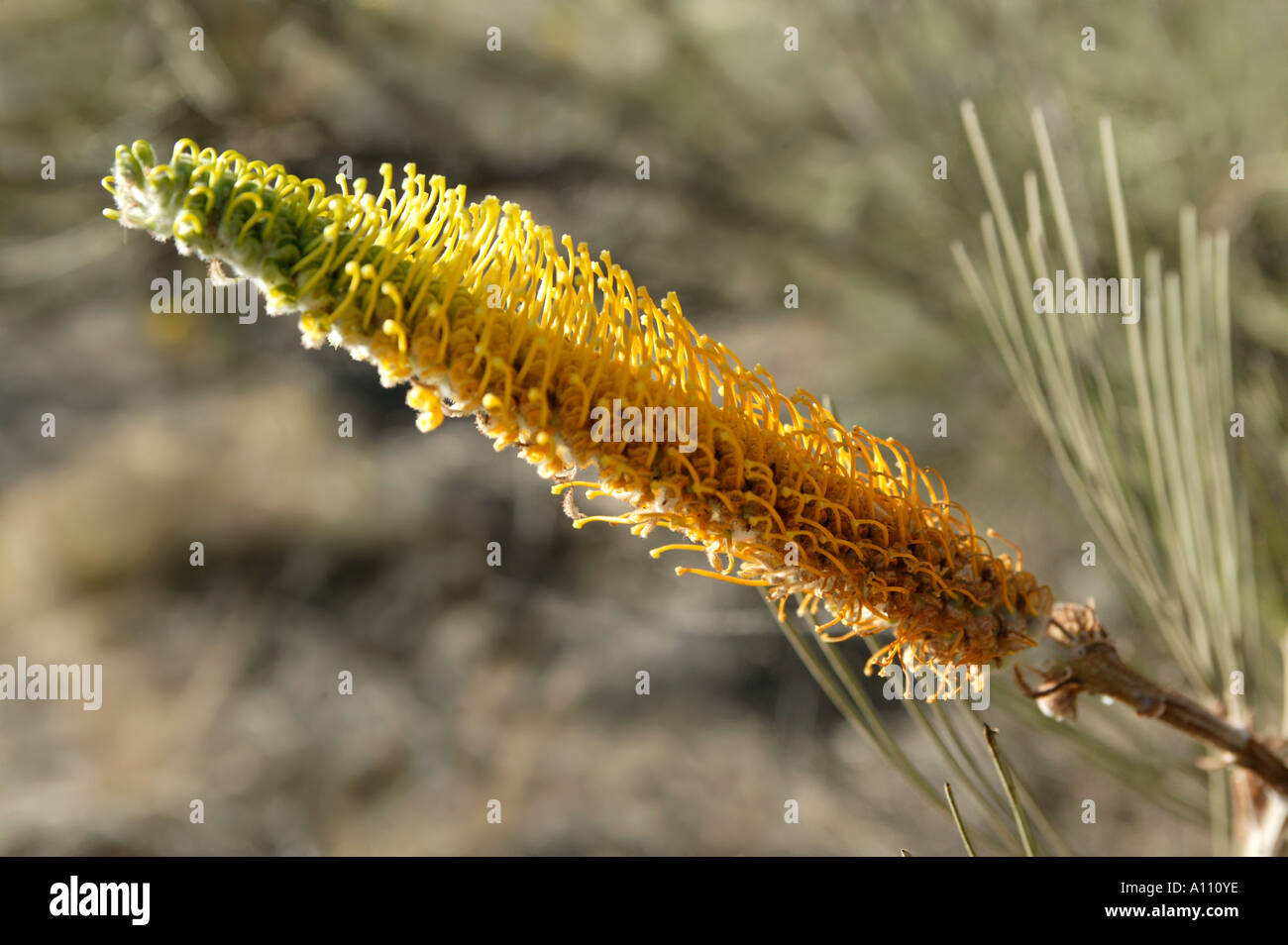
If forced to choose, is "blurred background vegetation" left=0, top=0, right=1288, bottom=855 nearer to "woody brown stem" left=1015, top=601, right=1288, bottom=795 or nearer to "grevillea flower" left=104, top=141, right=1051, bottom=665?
"woody brown stem" left=1015, top=601, right=1288, bottom=795

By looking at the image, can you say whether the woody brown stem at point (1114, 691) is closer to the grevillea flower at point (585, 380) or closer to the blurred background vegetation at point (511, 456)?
the grevillea flower at point (585, 380)

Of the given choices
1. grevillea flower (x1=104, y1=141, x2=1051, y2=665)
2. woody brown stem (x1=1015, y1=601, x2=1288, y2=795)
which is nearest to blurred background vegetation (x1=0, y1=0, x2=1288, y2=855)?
woody brown stem (x1=1015, y1=601, x2=1288, y2=795)

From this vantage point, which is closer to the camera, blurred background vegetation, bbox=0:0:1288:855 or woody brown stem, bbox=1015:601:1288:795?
woody brown stem, bbox=1015:601:1288:795

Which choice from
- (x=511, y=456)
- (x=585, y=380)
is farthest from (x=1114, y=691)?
(x=511, y=456)

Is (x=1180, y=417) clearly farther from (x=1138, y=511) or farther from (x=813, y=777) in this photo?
(x=813, y=777)

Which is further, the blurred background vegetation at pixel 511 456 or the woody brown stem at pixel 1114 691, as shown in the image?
the blurred background vegetation at pixel 511 456

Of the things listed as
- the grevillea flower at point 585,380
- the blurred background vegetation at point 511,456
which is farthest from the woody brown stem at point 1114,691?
the blurred background vegetation at point 511,456
